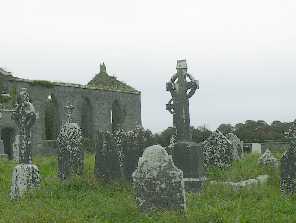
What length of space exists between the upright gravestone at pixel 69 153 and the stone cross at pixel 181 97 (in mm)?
3003

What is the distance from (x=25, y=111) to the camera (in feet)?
47.2

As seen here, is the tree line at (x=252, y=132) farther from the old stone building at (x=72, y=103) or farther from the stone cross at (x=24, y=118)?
the stone cross at (x=24, y=118)

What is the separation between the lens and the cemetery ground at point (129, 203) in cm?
935

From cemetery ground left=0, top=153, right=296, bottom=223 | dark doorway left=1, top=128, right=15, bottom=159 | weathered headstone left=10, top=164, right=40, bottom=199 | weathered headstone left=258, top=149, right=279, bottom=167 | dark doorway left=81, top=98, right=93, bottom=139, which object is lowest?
cemetery ground left=0, top=153, right=296, bottom=223

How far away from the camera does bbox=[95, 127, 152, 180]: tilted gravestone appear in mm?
14945

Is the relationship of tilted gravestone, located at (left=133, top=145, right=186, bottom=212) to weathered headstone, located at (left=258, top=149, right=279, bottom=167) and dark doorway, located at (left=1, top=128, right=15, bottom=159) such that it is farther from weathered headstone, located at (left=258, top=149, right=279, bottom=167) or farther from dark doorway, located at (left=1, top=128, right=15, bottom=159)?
dark doorway, located at (left=1, top=128, right=15, bottom=159)

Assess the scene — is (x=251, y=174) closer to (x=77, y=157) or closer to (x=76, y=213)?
(x=77, y=157)

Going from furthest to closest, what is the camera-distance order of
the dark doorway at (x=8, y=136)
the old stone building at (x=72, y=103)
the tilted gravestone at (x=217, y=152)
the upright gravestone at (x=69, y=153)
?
the old stone building at (x=72, y=103), the dark doorway at (x=8, y=136), the tilted gravestone at (x=217, y=152), the upright gravestone at (x=69, y=153)

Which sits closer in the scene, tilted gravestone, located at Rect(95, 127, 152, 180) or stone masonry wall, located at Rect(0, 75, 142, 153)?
tilted gravestone, located at Rect(95, 127, 152, 180)

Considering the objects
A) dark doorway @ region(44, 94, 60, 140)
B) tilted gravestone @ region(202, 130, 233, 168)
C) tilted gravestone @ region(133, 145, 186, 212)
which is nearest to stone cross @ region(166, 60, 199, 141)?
tilted gravestone @ region(202, 130, 233, 168)

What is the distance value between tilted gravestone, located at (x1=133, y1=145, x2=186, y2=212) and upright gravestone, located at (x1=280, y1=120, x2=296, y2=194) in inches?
138

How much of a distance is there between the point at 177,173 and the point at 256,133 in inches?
1184

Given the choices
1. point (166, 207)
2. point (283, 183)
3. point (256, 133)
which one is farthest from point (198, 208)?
point (256, 133)

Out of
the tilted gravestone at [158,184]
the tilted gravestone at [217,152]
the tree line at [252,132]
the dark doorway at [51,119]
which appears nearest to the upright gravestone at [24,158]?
the tilted gravestone at [158,184]
